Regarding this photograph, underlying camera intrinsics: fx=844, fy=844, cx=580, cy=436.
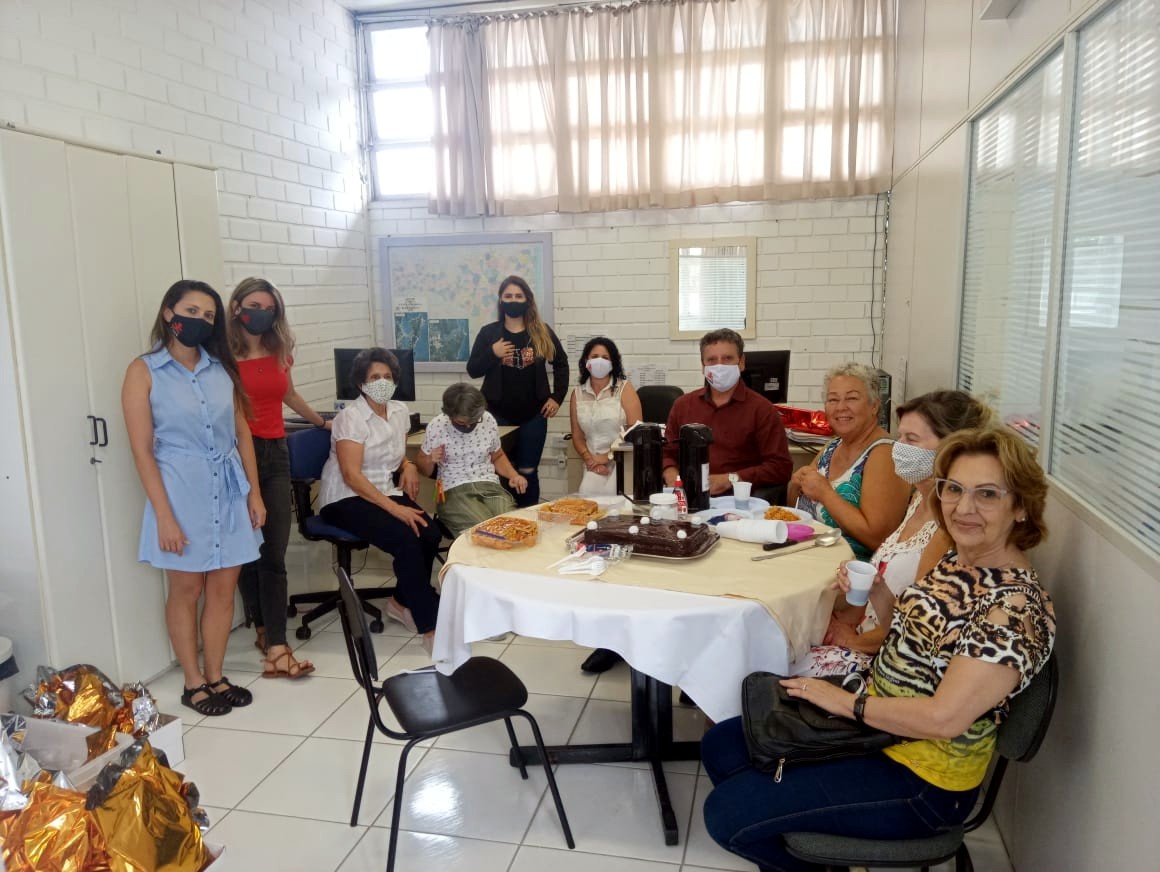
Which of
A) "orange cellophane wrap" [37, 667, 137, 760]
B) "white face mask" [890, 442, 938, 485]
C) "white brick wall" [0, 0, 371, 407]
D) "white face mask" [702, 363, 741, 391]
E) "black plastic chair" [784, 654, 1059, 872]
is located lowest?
"orange cellophane wrap" [37, 667, 137, 760]

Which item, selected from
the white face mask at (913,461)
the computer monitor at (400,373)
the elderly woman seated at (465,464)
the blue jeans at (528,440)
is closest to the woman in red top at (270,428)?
the elderly woman seated at (465,464)

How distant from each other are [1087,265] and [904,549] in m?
0.82

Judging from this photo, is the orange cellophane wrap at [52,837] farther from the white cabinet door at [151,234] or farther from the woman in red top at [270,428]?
the white cabinet door at [151,234]

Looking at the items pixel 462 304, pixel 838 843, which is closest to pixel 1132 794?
pixel 838 843

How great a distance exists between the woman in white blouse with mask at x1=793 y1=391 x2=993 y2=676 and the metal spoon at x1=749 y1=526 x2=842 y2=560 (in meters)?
0.17

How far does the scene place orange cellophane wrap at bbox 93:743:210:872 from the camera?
2.06 m

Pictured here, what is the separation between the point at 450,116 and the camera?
5652 mm

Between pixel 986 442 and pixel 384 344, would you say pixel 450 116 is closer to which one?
pixel 384 344

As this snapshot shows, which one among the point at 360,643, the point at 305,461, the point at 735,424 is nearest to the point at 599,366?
the point at 735,424

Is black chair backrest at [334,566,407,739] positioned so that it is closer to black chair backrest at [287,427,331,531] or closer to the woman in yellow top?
the woman in yellow top

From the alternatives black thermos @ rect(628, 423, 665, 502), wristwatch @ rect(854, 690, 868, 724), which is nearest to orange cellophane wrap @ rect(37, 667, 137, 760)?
black thermos @ rect(628, 423, 665, 502)

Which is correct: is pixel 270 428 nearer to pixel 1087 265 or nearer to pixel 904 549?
pixel 904 549

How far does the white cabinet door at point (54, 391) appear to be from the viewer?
2.83 meters

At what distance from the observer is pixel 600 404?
4.52 metres
